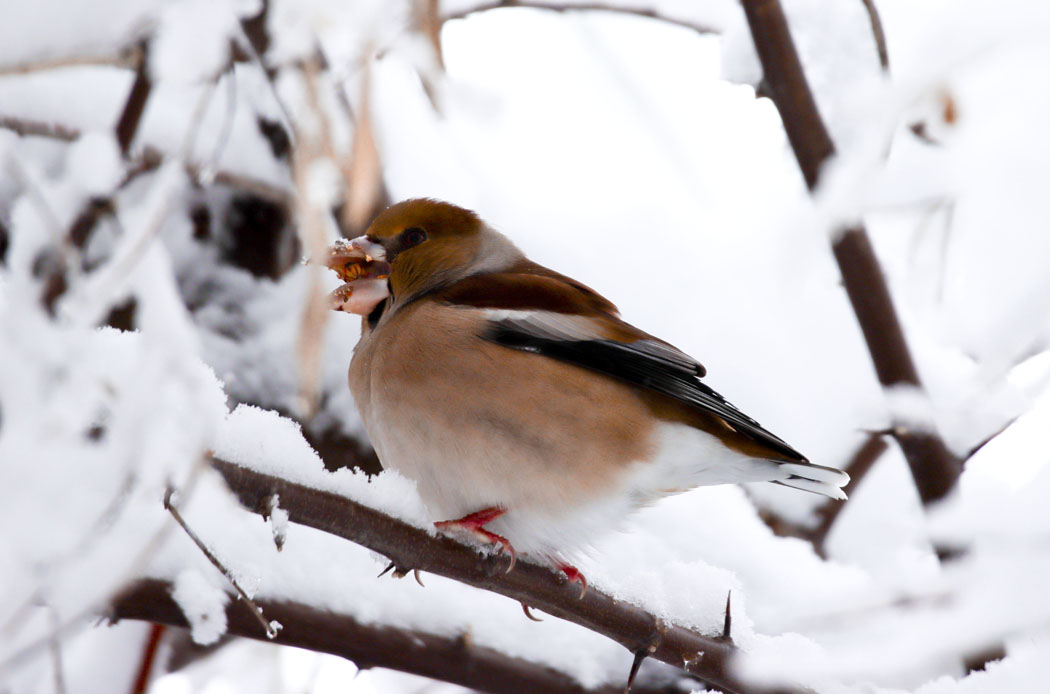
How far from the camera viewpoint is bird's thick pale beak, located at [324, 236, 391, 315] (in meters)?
3.12

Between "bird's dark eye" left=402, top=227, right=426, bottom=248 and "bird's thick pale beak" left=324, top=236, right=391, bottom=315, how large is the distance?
0.08m

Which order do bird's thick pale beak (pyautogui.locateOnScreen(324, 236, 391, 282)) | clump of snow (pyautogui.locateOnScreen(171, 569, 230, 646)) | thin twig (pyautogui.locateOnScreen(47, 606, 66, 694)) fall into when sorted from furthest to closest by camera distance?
bird's thick pale beak (pyautogui.locateOnScreen(324, 236, 391, 282)) < clump of snow (pyautogui.locateOnScreen(171, 569, 230, 646)) < thin twig (pyautogui.locateOnScreen(47, 606, 66, 694))

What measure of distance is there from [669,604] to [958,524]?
3.79 ft

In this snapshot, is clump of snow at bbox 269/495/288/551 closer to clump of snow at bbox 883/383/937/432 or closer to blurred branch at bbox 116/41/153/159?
blurred branch at bbox 116/41/153/159

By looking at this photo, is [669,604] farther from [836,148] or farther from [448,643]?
[836,148]

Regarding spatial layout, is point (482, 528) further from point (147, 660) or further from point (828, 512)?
point (828, 512)

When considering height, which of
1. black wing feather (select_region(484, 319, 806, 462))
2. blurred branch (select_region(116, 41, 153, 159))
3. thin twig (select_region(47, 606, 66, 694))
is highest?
blurred branch (select_region(116, 41, 153, 159))

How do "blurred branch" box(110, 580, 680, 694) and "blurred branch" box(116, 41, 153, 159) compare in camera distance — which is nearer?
"blurred branch" box(110, 580, 680, 694)

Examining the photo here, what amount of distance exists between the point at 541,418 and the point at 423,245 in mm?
970

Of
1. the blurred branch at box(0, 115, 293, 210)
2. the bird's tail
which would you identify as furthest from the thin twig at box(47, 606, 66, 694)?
the bird's tail

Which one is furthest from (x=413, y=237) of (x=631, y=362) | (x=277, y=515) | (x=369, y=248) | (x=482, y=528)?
(x=277, y=515)

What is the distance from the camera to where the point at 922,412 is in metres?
2.81

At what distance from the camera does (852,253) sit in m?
3.09

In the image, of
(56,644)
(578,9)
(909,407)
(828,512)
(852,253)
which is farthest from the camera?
(828,512)
